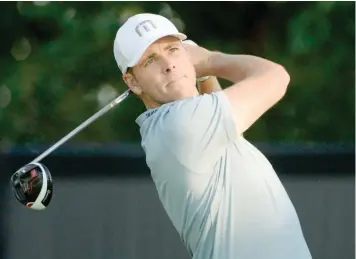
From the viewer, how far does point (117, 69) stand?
8.72 m

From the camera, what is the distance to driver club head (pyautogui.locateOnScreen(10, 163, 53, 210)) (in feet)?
11.4

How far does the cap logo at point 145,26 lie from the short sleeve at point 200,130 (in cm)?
24

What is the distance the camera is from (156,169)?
2.90m

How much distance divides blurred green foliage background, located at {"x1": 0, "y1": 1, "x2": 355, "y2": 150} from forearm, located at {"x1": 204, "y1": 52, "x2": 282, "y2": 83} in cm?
545

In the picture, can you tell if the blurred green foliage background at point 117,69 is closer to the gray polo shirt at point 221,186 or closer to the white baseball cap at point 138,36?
the white baseball cap at point 138,36

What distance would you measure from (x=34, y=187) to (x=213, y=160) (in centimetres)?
85

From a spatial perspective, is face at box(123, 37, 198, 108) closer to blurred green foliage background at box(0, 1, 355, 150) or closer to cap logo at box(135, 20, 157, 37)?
cap logo at box(135, 20, 157, 37)

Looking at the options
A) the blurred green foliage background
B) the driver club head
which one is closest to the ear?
the driver club head

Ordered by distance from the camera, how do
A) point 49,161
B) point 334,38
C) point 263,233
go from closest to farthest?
point 263,233, point 49,161, point 334,38

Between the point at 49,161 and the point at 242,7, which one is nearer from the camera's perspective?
the point at 49,161

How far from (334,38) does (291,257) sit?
6045 mm

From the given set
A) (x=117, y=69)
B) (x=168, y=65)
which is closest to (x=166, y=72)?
(x=168, y=65)

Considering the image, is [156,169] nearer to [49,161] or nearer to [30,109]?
[49,161]

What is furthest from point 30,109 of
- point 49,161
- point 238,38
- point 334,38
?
point 49,161
